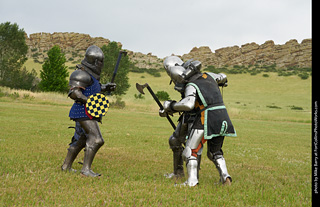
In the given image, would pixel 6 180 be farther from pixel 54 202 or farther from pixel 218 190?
pixel 218 190

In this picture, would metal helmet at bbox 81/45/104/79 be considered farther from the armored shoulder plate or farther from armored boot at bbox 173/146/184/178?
armored boot at bbox 173/146/184/178

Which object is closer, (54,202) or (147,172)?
(54,202)

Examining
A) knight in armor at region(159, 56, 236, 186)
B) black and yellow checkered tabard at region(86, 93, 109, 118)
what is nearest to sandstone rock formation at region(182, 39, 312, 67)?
knight in armor at region(159, 56, 236, 186)

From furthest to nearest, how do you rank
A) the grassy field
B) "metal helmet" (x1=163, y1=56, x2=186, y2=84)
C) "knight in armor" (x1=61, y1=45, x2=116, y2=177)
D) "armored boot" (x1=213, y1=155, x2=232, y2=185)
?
"knight in armor" (x1=61, y1=45, x2=116, y2=177) → "metal helmet" (x1=163, y1=56, x2=186, y2=84) → "armored boot" (x1=213, y1=155, x2=232, y2=185) → the grassy field

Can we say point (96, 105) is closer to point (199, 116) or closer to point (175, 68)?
point (175, 68)

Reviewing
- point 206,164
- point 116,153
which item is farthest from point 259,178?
point 116,153

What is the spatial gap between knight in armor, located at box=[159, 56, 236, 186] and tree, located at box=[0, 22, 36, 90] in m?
40.4

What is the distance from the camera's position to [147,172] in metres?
6.04

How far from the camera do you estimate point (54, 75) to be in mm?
38438

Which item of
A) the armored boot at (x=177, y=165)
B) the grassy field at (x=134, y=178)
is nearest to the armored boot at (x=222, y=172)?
the grassy field at (x=134, y=178)

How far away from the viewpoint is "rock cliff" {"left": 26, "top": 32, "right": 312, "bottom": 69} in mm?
123438

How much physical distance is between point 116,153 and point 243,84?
6718 cm

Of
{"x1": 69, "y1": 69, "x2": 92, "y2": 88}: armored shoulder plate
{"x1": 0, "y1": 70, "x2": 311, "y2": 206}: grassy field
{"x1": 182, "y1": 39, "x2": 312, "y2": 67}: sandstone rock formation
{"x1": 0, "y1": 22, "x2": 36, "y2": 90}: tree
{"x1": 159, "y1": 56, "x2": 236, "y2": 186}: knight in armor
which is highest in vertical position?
{"x1": 182, "y1": 39, "x2": 312, "y2": 67}: sandstone rock formation

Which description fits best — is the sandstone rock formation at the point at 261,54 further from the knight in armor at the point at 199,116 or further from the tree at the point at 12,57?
the knight in armor at the point at 199,116
